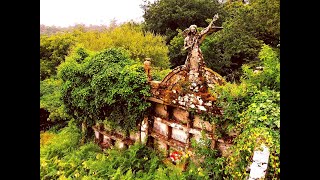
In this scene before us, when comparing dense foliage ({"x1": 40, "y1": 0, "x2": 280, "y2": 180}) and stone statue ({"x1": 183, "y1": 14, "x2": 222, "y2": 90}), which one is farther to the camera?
stone statue ({"x1": 183, "y1": 14, "x2": 222, "y2": 90})

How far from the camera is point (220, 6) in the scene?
23.0 metres

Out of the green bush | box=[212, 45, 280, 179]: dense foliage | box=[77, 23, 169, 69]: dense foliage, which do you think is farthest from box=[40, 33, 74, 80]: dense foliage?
box=[212, 45, 280, 179]: dense foliage

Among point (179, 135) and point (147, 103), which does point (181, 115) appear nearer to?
point (179, 135)

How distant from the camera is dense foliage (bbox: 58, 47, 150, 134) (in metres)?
10.0

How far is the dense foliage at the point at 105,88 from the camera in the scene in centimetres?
1001

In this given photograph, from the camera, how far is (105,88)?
34.9ft

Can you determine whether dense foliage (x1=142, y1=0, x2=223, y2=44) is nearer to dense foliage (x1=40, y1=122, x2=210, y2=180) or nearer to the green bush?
the green bush

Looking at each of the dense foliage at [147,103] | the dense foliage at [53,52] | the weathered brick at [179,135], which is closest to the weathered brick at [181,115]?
the weathered brick at [179,135]

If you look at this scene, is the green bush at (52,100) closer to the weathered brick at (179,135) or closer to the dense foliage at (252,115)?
the weathered brick at (179,135)
